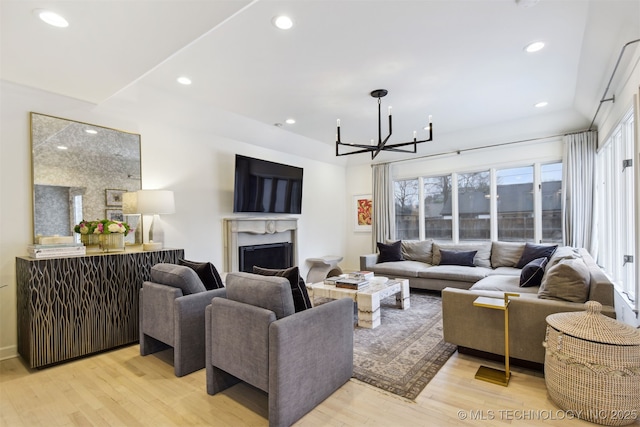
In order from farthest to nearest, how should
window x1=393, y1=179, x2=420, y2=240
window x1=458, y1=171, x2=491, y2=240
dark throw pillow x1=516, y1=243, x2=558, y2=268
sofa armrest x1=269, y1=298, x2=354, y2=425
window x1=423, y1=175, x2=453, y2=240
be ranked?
1. window x1=393, y1=179, x2=420, y2=240
2. window x1=423, y1=175, x2=453, y2=240
3. window x1=458, y1=171, x2=491, y2=240
4. dark throw pillow x1=516, y1=243, x2=558, y2=268
5. sofa armrest x1=269, y1=298, x2=354, y2=425

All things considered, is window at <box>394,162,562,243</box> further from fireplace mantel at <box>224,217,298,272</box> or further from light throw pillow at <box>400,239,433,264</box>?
fireplace mantel at <box>224,217,298,272</box>

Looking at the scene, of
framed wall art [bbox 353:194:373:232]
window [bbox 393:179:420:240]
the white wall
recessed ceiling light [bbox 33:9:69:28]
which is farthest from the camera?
framed wall art [bbox 353:194:373:232]

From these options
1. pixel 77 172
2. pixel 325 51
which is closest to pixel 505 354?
pixel 325 51

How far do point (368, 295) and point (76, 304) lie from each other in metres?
2.82

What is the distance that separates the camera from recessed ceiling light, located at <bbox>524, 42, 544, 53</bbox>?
276cm

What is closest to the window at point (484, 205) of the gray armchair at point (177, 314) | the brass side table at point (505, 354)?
the brass side table at point (505, 354)

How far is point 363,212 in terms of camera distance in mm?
7051

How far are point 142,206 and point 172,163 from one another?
2.91 ft

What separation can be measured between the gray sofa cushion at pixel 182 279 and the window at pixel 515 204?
5000mm

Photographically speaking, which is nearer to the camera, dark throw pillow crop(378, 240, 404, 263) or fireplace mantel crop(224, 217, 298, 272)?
fireplace mantel crop(224, 217, 298, 272)

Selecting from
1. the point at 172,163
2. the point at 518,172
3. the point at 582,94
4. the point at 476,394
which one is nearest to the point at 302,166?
the point at 172,163

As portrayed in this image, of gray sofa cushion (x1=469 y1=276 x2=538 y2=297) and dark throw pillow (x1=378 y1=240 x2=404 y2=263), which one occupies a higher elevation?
dark throw pillow (x1=378 y1=240 x2=404 y2=263)

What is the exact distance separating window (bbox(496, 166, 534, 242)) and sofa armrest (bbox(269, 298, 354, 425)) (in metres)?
4.24

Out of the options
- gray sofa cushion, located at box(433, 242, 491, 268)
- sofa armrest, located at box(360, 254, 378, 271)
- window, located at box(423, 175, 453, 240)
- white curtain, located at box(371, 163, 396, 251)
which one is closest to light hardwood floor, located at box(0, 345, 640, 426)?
gray sofa cushion, located at box(433, 242, 491, 268)
